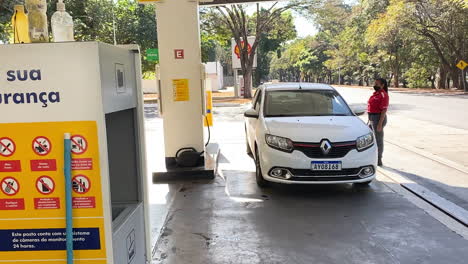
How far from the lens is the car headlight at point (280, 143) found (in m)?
6.03

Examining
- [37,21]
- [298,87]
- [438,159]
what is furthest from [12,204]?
[438,159]

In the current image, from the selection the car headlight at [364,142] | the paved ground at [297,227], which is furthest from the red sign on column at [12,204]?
the car headlight at [364,142]

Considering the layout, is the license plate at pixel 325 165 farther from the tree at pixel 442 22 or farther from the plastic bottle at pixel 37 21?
the tree at pixel 442 22

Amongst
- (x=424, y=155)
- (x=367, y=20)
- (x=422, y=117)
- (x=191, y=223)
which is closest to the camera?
(x=191, y=223)

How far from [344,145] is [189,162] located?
2.82 metres

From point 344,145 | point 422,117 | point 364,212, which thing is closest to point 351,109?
point 344,145

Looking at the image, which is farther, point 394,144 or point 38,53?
point 394,144

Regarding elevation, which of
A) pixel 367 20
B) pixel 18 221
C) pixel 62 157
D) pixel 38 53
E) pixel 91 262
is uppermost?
pixel 367 20

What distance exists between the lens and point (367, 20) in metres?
47.5

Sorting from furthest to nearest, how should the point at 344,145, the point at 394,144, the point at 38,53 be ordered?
the point at 394,144
the point at 344,145
the point at 38,53

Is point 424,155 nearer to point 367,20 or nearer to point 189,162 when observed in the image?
point 189,162

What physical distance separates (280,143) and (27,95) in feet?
14.3

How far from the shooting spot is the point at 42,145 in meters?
2.13

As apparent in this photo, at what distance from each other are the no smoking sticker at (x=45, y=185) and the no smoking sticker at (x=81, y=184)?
109 millimetres
